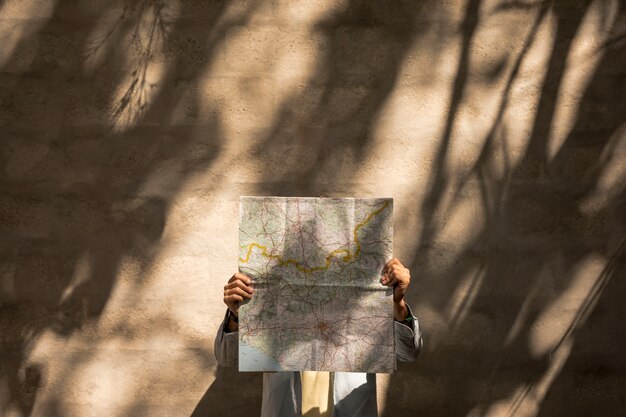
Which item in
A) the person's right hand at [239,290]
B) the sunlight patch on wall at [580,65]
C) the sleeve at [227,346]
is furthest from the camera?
the sunlight patch on wall at [580,65]

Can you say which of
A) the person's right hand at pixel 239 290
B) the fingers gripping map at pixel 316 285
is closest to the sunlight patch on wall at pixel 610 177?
the fingers gripping map at pixel 316 285

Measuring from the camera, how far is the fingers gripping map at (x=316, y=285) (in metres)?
3.06

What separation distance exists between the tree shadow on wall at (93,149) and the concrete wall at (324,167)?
0.01 meters

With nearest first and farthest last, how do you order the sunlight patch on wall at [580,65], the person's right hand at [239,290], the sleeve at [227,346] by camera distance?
1. the person's right hand at [239,290]
2. the sleeve at [227,346]
3. the sunlight patch on wall at [580,65]

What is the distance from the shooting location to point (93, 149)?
4.09 metres

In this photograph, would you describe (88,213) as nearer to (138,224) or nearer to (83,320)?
(138,224)

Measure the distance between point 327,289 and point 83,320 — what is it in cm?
180

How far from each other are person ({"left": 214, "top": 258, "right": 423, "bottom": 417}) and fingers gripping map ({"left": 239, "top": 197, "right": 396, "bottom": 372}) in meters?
0.13

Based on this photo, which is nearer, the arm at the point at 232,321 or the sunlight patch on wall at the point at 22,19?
the arm at the point at 232,321

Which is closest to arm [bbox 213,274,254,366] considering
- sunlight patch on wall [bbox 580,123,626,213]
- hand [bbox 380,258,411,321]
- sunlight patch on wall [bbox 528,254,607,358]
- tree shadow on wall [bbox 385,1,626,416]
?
hand [bbox 380,258,411,321]

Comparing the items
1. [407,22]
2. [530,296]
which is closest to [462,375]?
[530,296]

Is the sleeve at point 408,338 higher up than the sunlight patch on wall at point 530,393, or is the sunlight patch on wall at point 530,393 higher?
the sleeve at point 408,338

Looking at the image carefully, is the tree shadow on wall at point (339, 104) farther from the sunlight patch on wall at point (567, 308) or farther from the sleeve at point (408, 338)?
the sunlight patch on wall at point (567, 308)

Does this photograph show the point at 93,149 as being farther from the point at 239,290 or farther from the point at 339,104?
the point at 239,290
